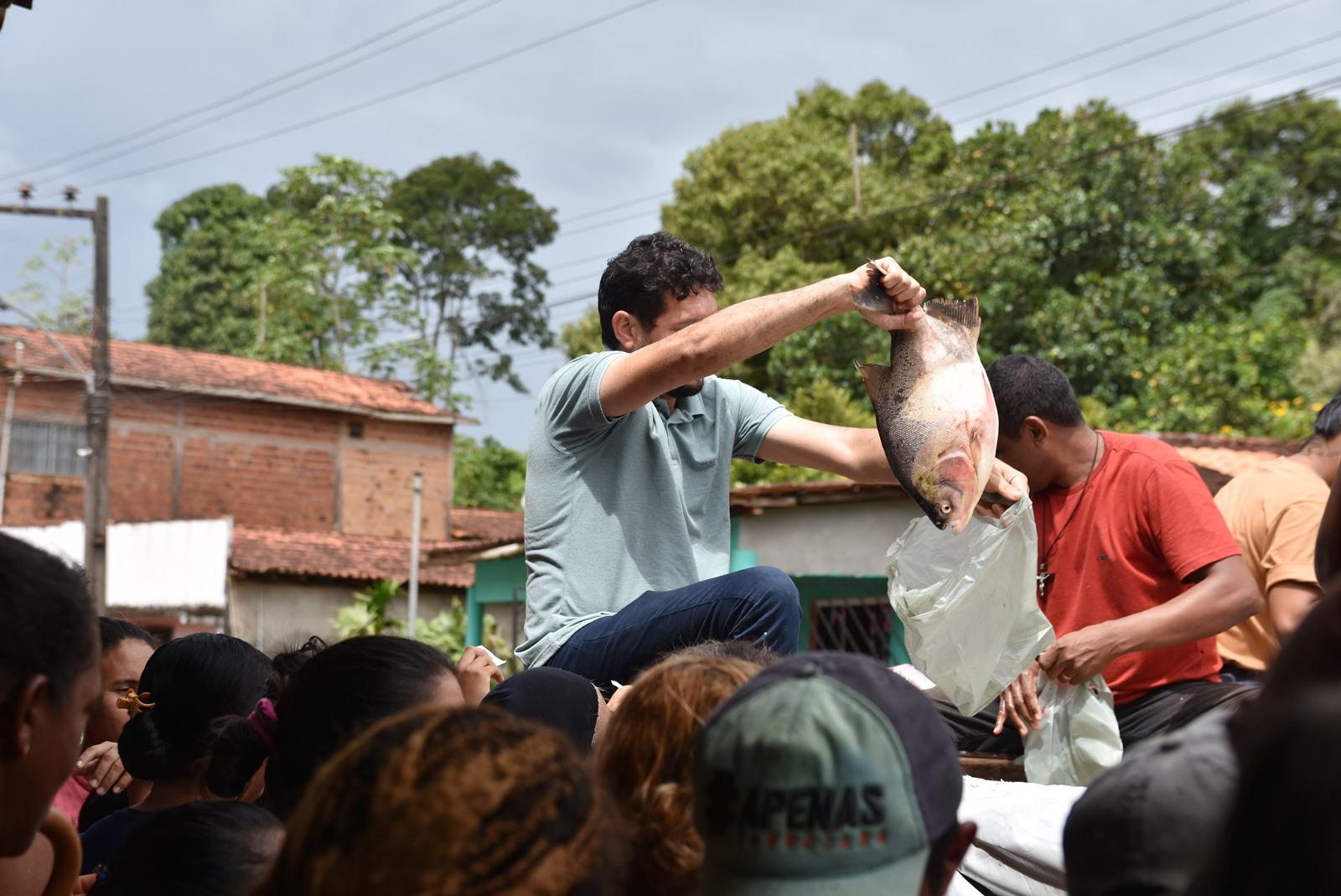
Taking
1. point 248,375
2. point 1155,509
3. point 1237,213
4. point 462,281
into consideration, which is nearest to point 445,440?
point 248,375

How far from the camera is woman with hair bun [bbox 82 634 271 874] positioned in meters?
3.03

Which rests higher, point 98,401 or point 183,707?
point 98,401

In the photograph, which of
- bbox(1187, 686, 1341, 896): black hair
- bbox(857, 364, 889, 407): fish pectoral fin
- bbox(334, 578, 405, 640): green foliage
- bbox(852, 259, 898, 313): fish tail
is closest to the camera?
bbox(1187, 686, 1341, 896): black hair

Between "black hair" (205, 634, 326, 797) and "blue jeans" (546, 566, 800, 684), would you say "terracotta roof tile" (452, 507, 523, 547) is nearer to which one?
"blue jeans" (546, 566, 800, 684)

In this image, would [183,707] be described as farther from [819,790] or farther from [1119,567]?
[1119,567]

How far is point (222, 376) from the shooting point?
27250mm

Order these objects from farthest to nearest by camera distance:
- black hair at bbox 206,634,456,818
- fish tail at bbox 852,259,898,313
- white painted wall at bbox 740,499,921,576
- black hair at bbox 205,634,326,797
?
1. white painted wall at bbox 740,499,921,576
2. fish tail at bbox 852,259,898,313
3. black hair at bbox 205,634,326,797
4. black hair at bbox 206,634,456,818

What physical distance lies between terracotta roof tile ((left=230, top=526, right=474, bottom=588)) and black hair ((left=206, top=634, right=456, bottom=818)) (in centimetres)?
1954

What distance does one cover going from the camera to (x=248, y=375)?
90.8ft

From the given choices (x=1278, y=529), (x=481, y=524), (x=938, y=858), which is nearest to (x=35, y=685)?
(x=938, y=858)

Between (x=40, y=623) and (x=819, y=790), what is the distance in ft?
3.25

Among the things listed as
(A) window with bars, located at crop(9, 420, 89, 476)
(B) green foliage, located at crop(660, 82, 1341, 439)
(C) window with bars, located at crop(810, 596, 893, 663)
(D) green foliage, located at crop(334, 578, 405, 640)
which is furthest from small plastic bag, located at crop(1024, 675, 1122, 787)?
(A) window with bars, located at crop(9, 420, 89, 476)

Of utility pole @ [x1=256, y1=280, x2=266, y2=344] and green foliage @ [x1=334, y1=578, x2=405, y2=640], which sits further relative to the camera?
utility pole @ [x1=256, y1=280, x2=266, y2=344]

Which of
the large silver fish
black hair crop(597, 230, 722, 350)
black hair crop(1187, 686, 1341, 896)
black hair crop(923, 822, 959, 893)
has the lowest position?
black hair crop(923, 822, 959, 893)
